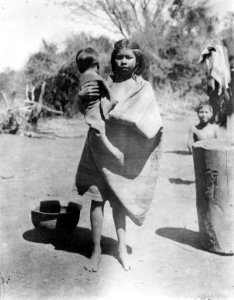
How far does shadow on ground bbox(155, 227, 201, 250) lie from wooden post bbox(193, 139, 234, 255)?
0.73ft

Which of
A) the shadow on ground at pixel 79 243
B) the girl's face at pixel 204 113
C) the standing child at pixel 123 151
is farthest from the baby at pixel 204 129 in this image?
the standing child at pixel 123 151

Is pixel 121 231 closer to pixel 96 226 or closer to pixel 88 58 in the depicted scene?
pixel 96 226

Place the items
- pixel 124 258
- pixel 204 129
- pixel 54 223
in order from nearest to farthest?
pixel 124 258 < pixel 54 223 < pixel 204 129

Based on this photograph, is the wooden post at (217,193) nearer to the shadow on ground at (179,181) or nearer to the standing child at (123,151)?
the standing child at (123,151)

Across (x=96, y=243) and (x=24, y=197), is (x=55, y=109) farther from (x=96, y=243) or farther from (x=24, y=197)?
A: (x=96, y=243)

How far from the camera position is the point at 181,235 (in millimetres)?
3918

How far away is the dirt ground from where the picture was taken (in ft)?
9.13

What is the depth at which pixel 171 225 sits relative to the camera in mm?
4230

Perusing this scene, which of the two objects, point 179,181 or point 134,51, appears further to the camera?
point 179,181

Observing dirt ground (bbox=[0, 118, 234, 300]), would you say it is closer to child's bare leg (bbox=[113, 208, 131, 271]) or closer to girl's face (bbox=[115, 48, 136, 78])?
child's bare leg (bbox=[113, 208, 131, 271])

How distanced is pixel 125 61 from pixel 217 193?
54.6 inches

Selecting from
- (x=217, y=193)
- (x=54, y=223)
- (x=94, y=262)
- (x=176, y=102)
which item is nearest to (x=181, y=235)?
(x=217, y=193)

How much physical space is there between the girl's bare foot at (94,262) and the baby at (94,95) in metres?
1.01

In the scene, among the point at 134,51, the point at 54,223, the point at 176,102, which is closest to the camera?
the point at 134,51
